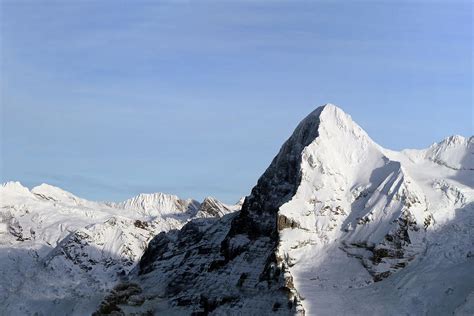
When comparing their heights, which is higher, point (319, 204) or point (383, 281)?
point (319, 204)

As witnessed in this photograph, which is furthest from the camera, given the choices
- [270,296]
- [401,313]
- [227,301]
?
[227,301]

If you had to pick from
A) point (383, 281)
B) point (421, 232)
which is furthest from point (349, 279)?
point (421, 232)

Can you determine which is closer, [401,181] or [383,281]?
[383,281]

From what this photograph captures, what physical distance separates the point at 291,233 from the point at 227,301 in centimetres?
1832

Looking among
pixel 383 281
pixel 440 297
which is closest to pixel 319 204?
pixel 383 281

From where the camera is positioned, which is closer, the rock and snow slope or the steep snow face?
the rock and snow slope

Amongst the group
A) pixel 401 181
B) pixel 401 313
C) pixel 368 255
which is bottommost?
pixel 401 313

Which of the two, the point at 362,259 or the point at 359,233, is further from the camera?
the point at 359,233

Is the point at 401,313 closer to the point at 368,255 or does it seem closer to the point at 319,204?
the point at 368,255

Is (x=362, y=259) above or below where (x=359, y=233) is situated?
below

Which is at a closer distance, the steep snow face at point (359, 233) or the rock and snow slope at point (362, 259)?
the rock and snow slope at point (362, 259)

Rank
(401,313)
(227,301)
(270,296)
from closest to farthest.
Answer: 1. (401,313)
2. (270,296)
3. (227,301)

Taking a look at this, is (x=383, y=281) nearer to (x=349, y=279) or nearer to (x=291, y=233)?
(x=349, y=279)

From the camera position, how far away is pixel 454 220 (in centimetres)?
19425
